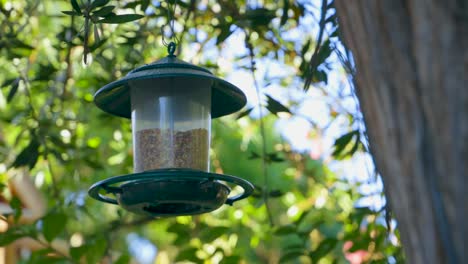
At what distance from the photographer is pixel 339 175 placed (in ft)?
26.5

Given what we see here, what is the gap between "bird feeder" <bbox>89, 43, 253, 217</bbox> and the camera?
3.09 metres

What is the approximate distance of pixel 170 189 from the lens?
10.1ft

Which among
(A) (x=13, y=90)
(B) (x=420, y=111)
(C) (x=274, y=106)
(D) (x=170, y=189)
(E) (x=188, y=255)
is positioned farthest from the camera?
(E) (x=188, y=255)

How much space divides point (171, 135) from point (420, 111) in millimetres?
1788

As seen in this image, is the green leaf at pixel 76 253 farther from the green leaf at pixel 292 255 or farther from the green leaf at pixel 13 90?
the green leaf at pixel 292 255

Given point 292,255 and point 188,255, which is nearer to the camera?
point 292,255

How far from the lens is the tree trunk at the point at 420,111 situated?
A: 60.3 inches

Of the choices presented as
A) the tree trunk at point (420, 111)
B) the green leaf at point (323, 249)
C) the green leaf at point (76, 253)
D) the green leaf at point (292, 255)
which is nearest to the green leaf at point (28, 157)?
the green leaf at point (76, 253)

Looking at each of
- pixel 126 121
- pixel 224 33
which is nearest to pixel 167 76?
pixel 224 33

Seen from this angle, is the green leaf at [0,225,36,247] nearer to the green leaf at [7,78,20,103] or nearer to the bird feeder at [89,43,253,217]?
the green leaf at [7,78,20,103]

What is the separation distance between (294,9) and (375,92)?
298cm

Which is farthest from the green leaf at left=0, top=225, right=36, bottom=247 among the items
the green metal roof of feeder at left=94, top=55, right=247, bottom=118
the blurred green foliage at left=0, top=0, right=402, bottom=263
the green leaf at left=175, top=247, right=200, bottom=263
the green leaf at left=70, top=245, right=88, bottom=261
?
the green metal roof of feeder at left=94, top=55, right=247, bottom=118

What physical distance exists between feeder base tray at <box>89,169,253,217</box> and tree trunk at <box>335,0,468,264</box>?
1.43 meters

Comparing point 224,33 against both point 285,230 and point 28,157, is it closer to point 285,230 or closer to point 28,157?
point 285,230
